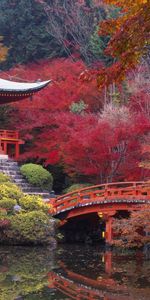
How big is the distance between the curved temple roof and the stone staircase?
2.88 m

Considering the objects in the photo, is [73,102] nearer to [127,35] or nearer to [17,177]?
[17,177]

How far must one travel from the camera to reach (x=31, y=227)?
16219 millimetres

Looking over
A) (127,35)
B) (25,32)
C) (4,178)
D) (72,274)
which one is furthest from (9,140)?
(127,35)

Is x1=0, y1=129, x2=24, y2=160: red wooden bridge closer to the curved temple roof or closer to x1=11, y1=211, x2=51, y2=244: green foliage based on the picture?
the curved temple roof

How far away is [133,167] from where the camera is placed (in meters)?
19.6

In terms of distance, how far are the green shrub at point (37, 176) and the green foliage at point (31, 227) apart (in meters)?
5.13

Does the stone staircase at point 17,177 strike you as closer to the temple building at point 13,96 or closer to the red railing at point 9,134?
the temple building at point 13,96

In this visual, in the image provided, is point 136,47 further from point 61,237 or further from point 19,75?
point 19,75

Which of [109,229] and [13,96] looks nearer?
[109,229]

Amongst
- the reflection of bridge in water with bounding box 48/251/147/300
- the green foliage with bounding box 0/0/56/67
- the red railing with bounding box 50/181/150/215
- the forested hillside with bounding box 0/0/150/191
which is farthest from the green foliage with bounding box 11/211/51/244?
the green foliage with bounding box 0/0/56/67

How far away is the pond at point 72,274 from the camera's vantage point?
9859mm

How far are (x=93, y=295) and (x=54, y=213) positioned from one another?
28.3 feet

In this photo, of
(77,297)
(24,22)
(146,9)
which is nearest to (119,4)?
(146,9)

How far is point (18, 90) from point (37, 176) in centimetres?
421
